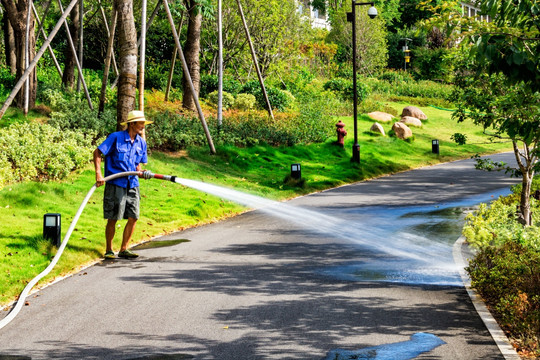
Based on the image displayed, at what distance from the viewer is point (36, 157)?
15.2m

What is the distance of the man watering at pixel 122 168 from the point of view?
33.9ft

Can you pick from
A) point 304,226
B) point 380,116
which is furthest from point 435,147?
point 304,226

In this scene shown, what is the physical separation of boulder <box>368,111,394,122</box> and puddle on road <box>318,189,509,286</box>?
1863 centimetres

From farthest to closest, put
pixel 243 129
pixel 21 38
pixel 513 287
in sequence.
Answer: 1. pixel 243 129
2. pixel 21 38
3. pixel 513 287

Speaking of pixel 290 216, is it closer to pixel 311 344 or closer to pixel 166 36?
pixel 311 344

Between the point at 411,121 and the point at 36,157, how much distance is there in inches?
1095

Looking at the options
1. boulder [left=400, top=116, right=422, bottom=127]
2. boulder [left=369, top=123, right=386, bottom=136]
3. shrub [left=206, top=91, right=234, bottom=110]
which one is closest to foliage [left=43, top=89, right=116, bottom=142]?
shrub [left=206, top=91, right=234, bottom=110]

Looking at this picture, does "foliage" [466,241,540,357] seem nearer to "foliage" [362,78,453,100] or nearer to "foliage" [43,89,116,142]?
"foliage" [43,89,116,142]

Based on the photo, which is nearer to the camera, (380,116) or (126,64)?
(126,64)

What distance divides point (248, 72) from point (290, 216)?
21170 mm

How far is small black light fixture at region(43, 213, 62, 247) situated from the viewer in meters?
10.3

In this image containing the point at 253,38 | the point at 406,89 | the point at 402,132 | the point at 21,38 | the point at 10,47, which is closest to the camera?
the point at 21,38

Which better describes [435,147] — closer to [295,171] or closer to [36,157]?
[295,171]

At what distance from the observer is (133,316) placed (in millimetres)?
7539
